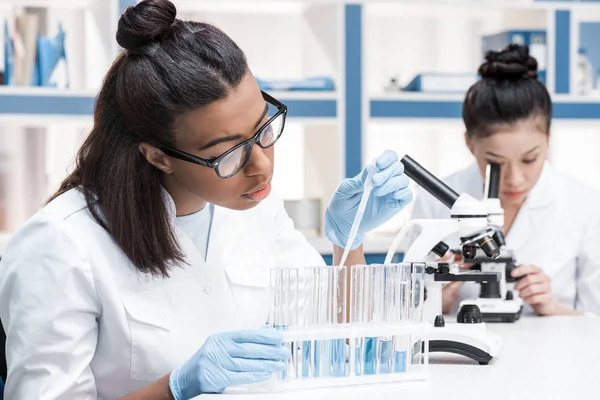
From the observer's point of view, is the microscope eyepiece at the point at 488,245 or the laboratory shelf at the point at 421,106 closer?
the microscope eyepiece at the point at 488,245

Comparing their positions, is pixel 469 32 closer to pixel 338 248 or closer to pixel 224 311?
pixel 338 248

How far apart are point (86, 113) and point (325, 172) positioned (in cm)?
113

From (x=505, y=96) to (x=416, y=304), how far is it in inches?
49.4

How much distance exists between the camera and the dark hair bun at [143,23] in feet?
4.96

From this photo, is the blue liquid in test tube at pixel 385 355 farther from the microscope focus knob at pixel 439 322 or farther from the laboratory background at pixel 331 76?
the laboratory background at pixel 331 76

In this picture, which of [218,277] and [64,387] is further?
[218,277]

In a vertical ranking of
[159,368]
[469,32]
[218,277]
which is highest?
[469,32]

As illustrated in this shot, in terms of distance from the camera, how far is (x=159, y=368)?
157 cm

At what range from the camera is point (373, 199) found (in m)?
1.75

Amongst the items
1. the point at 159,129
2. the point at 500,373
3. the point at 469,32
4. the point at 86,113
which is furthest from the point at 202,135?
the point at 469,32

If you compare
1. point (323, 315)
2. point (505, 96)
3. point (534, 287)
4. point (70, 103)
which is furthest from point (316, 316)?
point (70, 103)

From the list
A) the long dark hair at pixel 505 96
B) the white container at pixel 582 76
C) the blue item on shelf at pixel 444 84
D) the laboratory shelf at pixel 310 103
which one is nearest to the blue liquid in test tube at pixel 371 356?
the long dark hair at pixel 505 96

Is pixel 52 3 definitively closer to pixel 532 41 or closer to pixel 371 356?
pixel 532 41

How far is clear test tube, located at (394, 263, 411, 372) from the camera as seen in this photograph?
140 cm
